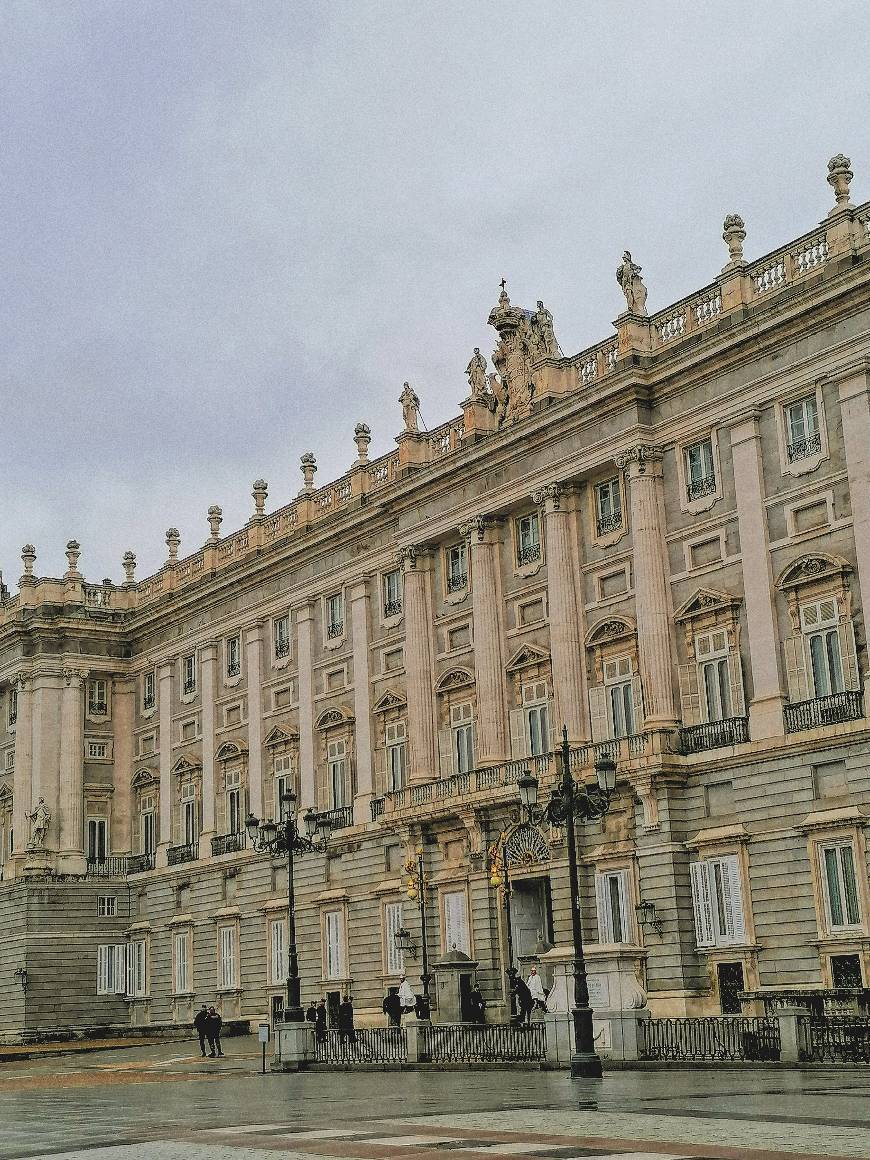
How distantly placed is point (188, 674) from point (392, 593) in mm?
14894

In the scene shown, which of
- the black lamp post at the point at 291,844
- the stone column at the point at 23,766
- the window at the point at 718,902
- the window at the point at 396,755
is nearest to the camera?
the black lamp post at the point at 291,844

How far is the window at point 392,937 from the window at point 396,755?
12.8ft

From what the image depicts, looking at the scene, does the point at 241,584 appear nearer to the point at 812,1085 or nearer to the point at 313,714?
the point at 313,714

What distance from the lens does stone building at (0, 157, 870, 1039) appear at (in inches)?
1499

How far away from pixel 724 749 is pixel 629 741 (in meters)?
2.90

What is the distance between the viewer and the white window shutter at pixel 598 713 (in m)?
43.6

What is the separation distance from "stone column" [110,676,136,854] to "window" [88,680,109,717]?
13.5 inches

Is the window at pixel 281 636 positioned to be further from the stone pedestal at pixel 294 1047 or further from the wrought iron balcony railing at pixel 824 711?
the wrought iron balcony railing at pixel 824 711

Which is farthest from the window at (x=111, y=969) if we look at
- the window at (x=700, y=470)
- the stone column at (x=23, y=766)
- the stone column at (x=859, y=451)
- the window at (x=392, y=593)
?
the stone column at (x=859, y=451)

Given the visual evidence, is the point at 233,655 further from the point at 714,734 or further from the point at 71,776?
the point at 714,734

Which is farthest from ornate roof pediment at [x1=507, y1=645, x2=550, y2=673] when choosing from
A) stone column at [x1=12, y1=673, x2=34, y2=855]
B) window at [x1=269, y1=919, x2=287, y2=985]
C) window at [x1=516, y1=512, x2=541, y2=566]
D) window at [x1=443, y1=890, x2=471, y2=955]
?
stone column at [x1=12, y1=673, x2=34, y2=855]

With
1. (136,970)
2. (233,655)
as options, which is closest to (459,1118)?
(233,655)

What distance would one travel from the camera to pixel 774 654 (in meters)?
38.6

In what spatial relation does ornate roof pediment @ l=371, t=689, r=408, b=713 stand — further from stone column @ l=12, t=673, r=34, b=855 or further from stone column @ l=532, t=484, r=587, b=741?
stone column @ l=12, t=673, r=34, b=855
